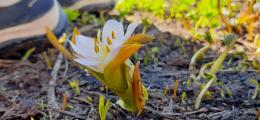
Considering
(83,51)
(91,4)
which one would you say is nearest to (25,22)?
(91,4)

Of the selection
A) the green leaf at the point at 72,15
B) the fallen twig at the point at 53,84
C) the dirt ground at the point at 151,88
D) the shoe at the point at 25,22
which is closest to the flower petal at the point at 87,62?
the dirt ground at the point at 151,88

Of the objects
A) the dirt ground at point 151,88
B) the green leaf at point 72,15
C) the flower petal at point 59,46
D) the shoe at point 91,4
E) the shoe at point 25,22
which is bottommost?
the dirt ground at point 151,88

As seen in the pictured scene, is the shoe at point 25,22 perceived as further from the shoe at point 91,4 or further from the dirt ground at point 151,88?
the shoe at point 91,4

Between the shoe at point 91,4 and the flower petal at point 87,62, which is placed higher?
the shoe at point 91,4

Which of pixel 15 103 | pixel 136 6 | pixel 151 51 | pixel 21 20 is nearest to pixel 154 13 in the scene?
pixel 136 6

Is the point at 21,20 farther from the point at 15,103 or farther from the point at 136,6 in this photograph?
the point at 136,6

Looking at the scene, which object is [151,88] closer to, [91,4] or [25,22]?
[25,22]
